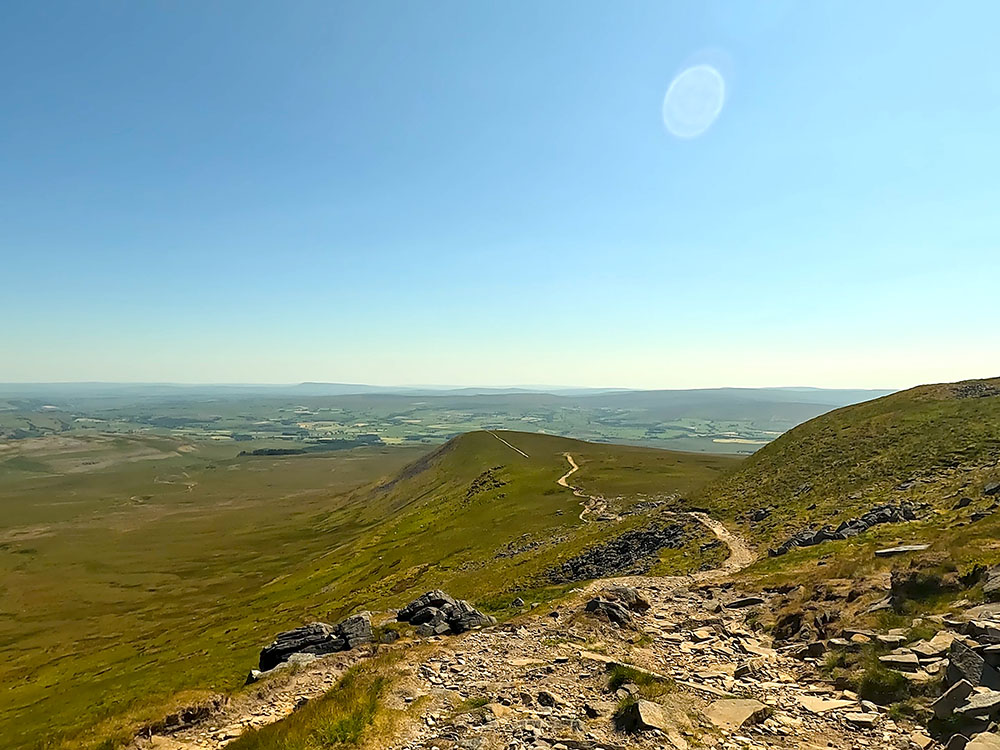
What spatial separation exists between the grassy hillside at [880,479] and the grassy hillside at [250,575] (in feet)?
41.1

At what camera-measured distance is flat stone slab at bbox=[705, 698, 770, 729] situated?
16.6 metres

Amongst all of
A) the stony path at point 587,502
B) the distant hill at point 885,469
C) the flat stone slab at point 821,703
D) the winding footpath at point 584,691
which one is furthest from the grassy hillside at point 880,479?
the stony path at point 587,502

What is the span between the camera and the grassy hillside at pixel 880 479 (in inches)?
1286

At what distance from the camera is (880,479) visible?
178 ft

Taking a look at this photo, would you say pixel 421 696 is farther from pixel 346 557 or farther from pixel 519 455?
pixel 519 455

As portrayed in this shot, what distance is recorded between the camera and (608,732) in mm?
16672

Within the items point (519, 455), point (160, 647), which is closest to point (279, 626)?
point (160, 647)

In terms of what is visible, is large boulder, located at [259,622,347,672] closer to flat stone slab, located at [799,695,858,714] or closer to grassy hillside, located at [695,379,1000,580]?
flat stone slab, located at [799,695,858,714]

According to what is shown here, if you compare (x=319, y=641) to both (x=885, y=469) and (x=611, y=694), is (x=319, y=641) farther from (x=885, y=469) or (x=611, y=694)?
(x=885, y=469)

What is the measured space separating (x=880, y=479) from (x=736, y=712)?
161 feet

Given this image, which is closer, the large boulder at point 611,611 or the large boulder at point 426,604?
the large boulder at point 611,611

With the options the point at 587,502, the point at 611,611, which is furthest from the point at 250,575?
the point at 611,611

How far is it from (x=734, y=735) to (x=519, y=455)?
158336mm

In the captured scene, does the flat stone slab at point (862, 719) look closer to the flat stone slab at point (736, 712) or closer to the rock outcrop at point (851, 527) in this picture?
the flat stone slab at point (736, 712)
